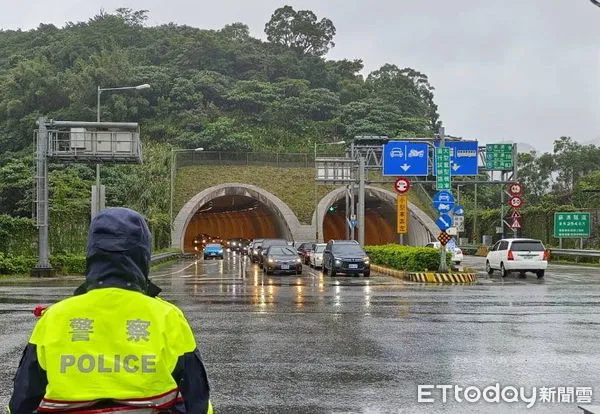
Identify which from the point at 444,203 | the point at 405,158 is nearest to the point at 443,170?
the point at 444,203

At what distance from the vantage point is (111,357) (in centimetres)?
267

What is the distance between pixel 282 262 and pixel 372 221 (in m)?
44.3

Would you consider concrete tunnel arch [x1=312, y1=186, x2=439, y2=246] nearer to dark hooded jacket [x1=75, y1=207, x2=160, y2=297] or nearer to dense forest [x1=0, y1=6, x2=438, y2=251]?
dense forest [x1=0, y1=6, x2=438, y2=251]

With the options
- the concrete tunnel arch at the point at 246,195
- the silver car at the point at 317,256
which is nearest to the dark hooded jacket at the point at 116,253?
the silver car at the point at 317,256

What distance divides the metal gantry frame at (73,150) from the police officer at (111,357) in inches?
1104

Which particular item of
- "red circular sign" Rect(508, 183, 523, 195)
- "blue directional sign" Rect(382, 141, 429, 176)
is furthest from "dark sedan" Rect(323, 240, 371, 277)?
"red circular sign" Rect(508, 183, 523, 195)

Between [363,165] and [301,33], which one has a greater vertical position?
[301,33]

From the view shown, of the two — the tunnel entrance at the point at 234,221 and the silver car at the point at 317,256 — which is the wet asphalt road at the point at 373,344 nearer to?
the silver car at the point at 317,256

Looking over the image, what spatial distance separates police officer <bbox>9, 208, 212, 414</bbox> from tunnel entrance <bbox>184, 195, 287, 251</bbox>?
197 feet

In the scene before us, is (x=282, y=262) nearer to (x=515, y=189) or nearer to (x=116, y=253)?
(x=515, y=189)

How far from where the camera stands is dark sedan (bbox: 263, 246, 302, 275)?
30.5m

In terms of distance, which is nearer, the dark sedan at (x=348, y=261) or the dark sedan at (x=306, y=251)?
the dark sedan at (x=348, y=261)

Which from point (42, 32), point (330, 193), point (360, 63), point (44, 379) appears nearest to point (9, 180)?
point (330, 193)

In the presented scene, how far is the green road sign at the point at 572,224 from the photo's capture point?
40.5 m
